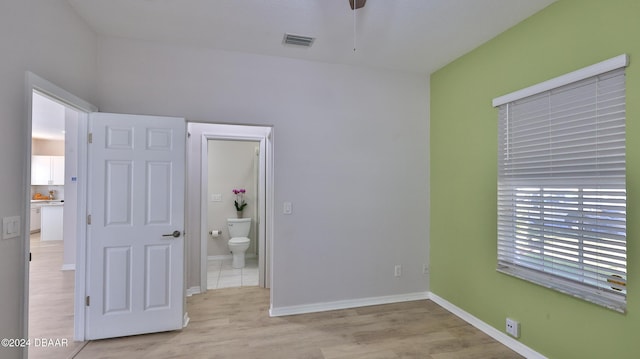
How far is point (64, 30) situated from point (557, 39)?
3697 millimetres

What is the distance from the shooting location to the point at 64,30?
2.19 m

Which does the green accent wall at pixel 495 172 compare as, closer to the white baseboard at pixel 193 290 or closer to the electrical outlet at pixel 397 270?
the electrical outlet at pixel 397 270

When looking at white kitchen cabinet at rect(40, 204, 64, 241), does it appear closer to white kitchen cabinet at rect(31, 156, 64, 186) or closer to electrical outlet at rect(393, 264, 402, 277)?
white kitchen cabinet at rect(31, 156, 64, 186)

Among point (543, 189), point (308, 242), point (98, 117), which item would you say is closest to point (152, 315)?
point (308, 242)

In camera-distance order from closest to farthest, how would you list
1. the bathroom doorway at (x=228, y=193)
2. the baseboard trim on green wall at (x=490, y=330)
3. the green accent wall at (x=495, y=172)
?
the green accent wall at (x=495, y=172) → the baseboard trim on green wall at (x=490, y=330) → the bathroom doorway at (x=228, y=193)

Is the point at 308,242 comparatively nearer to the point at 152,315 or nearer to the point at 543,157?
the point at 152,315

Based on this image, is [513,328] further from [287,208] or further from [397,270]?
[287,208]

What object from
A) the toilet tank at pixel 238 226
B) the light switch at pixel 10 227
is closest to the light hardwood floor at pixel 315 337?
the light switch at pixel 10 227

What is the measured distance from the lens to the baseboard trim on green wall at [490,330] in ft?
7.70

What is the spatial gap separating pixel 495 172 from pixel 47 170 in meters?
10.7

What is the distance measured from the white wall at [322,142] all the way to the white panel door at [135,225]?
1.01 feet

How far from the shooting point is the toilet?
470 centimetres

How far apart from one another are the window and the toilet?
11.8ft

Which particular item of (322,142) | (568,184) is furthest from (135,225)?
(568,184)
